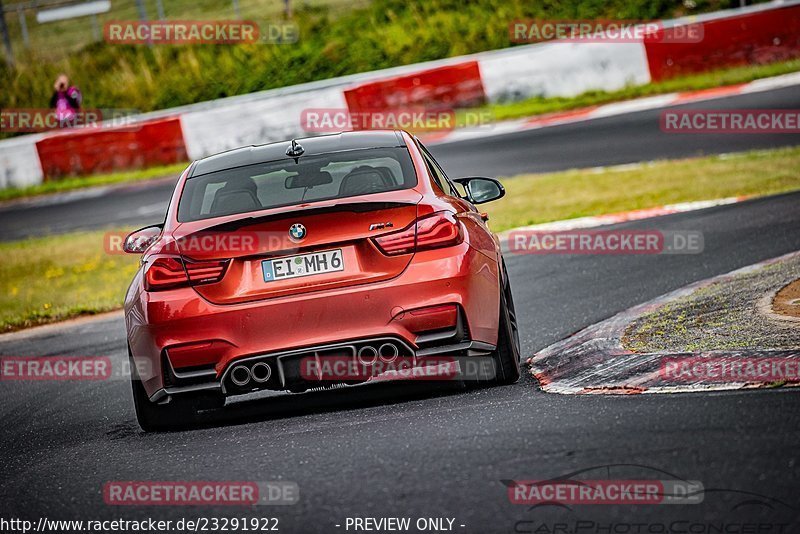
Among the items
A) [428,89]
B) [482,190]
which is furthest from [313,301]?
[428,89]

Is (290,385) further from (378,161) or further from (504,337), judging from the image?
(378,161)

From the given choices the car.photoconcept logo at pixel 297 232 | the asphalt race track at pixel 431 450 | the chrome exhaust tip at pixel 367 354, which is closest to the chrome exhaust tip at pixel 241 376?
the asphalt race track at pixel 431 450

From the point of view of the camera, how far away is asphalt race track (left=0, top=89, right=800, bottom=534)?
440 cm

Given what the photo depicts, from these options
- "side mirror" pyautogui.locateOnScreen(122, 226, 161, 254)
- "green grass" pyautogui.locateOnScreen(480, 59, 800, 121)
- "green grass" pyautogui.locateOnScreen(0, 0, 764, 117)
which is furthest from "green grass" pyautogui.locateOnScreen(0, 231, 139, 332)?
"green grass" pyautogui.locateOnScreen(0, 0, 764, 117)

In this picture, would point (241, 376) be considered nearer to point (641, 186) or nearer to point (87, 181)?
point (641, 186)

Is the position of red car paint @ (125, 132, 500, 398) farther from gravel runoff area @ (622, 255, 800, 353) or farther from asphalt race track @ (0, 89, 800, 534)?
gravel runoff area @ (622, 255, 800, 353)

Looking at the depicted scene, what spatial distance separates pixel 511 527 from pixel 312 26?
28.1 m

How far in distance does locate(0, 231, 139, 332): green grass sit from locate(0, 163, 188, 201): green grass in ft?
16.7

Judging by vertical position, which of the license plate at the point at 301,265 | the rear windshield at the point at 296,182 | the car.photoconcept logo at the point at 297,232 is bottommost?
the license plate at the point at 301,265

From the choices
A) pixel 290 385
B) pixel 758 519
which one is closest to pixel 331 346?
pixel 290 385

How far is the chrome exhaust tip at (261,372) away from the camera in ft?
20.5

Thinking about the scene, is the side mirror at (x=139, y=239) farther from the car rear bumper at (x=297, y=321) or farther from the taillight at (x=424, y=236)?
the taillight at (x=424, y=236)

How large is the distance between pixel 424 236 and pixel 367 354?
0.64 meters

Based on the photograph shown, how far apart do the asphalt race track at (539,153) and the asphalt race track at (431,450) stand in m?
8.74
